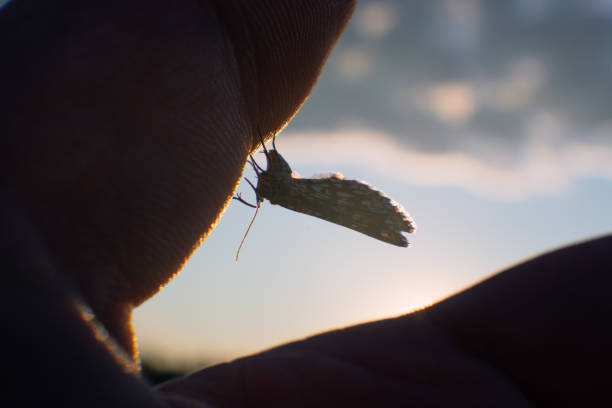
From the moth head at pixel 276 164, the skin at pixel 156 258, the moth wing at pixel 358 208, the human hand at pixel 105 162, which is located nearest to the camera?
the human hand at pixel 105 162

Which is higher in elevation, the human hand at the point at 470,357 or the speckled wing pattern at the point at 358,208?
the speckled wing pattern at the point at 358,208

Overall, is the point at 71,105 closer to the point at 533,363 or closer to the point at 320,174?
the point at 533,363

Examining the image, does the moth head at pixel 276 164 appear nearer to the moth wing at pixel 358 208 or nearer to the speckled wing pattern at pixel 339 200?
the speckled wing pattern at pixel 339 200

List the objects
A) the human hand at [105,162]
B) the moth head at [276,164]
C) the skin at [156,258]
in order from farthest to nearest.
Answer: the moth head at [276,164]
the skin at [156,258]
the human hand at [105,162]

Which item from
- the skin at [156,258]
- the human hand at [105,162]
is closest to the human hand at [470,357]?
the skin at [156,258]

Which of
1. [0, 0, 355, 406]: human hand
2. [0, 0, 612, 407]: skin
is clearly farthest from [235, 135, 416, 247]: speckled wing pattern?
[0, 0, 612, 407]: skin

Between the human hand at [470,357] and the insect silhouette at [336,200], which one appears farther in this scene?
the insect silhouette at [336,200]

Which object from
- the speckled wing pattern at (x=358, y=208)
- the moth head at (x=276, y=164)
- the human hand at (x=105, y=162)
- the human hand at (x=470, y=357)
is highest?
the moth head at (x=276, y=164)

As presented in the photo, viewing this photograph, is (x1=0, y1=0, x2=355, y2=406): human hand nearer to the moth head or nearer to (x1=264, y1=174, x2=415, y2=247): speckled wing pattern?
(x1=264, y1=174, x2=415, y2=247): speckled wing pattern

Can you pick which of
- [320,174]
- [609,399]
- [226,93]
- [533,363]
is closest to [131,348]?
[226,93]
